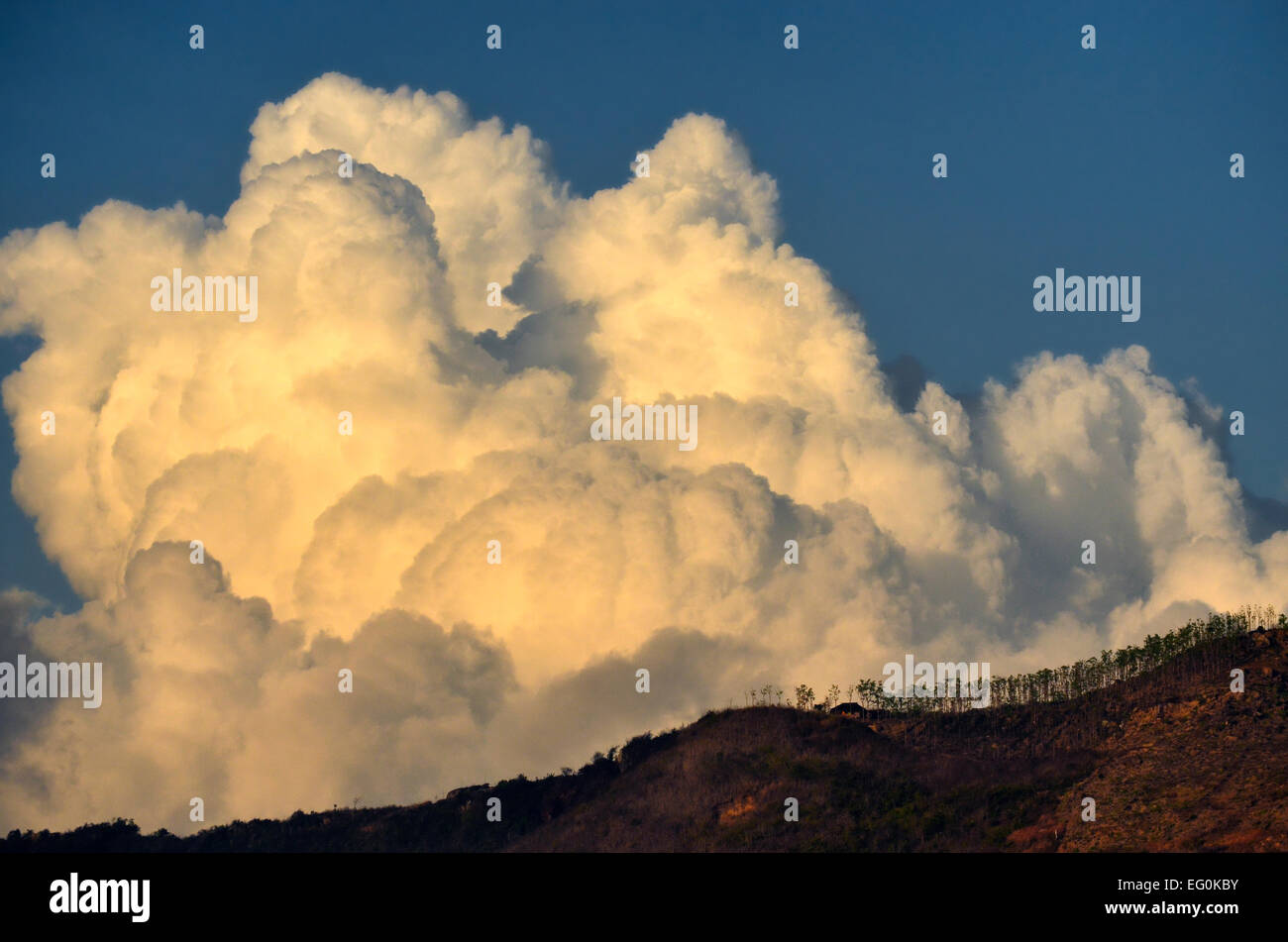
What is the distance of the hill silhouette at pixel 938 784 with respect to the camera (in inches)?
5138

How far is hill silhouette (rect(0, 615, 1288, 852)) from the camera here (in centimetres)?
13050

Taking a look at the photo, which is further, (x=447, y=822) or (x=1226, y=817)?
(x=447, y=822)

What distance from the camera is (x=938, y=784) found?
6083 inches

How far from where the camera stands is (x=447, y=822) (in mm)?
178000
